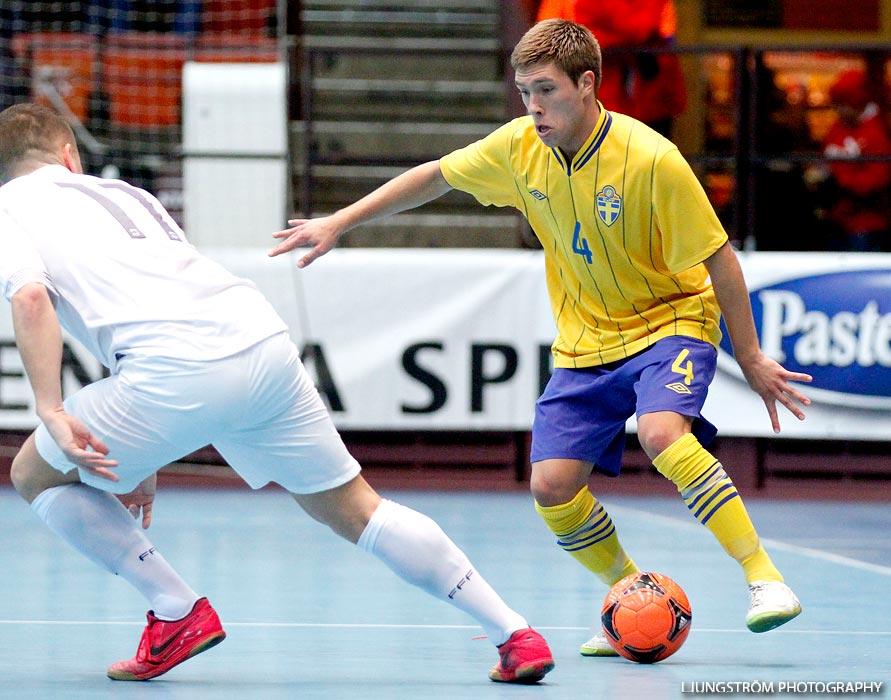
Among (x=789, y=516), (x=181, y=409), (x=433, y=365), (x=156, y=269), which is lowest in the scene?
(x=789, y=516)

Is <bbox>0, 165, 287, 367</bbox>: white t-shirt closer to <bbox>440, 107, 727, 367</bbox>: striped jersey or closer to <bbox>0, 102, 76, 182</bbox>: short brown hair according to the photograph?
<bbox>0, 102, 76, 182</bbox>: short brown hair

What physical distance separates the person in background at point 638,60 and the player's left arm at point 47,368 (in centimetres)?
566

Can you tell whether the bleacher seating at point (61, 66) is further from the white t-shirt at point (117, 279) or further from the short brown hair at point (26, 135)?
the white t-shirt at point (117, 279)

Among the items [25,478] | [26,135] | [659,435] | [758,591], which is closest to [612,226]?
[659,435]

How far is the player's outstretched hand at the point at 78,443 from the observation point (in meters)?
3.61

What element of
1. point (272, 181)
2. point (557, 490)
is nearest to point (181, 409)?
point (557, 490)

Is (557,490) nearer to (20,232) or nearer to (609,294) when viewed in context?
(609,294)

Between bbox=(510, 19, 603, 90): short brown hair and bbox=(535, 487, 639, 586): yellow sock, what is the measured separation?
4.14ft

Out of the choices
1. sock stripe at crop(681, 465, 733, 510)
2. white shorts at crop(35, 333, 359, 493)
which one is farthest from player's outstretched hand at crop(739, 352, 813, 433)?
white shorts at crop(35, 333, 359, 493)

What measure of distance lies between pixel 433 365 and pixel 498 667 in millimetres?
4774

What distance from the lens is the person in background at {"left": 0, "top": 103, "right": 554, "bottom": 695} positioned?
3773 millimetres

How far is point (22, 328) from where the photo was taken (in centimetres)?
368

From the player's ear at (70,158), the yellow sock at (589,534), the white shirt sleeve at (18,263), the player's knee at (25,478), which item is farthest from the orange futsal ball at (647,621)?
the player's ear at (70,158)

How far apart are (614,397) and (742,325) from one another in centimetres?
45
